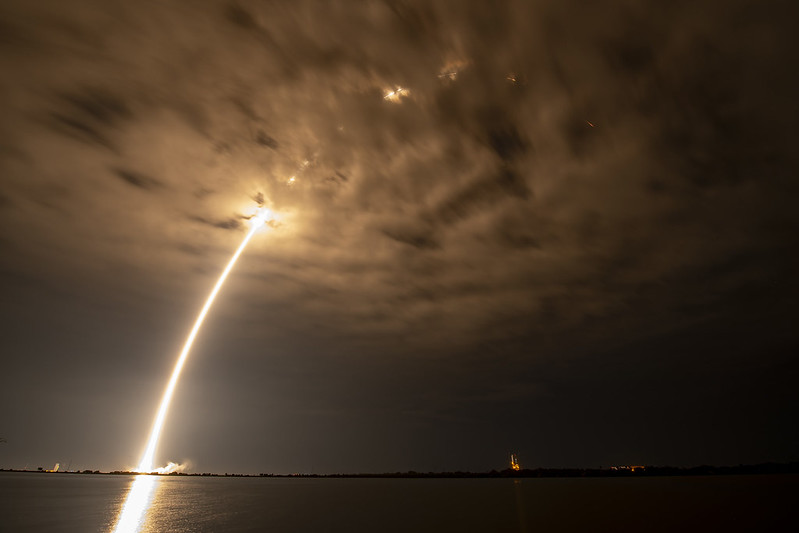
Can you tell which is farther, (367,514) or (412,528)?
(367,514)

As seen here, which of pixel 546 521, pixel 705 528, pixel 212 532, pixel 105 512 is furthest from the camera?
pixel 105 512

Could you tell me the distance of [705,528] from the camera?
3111 cm

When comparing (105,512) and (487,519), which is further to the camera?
(105,512)

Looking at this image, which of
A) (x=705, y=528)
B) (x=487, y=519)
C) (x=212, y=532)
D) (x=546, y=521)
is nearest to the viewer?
(x=212, y=532)

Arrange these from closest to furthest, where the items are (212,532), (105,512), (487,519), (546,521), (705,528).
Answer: (212,532), (705,528), (546,521), (487,519), (105,512)

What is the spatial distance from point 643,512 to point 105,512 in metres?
59.0

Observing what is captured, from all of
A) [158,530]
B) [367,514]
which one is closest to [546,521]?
[367,514]

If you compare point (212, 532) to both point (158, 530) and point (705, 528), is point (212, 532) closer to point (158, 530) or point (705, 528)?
point (158, 530)

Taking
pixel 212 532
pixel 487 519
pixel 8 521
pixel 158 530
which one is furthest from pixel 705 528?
pixel 8 521

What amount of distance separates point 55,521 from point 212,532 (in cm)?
1596

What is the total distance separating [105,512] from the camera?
138ft

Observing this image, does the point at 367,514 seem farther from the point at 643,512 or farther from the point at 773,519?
the point at 773,519

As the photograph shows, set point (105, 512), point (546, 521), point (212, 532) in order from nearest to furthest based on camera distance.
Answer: point (212, 532), point (546, 521), point (105, 512)

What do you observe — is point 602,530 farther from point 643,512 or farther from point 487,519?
point 643,512
